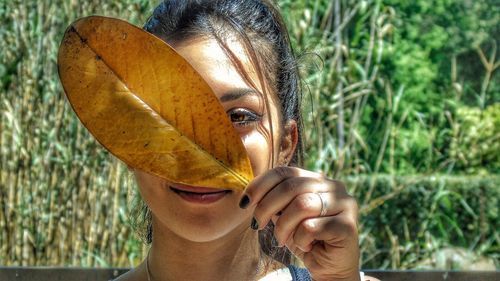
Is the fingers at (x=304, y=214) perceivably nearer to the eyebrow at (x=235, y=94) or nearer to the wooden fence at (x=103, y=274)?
the eyebrow at (x=235, y=94)

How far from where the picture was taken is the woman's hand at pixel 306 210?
100cm

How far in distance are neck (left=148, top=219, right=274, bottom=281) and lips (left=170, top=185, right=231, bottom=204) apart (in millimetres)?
259

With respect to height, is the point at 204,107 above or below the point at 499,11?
above

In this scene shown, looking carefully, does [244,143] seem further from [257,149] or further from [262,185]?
[262,185]

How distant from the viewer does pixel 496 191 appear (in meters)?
6.08

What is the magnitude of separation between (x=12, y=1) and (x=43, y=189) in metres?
0.78

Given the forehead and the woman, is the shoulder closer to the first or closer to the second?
the woman

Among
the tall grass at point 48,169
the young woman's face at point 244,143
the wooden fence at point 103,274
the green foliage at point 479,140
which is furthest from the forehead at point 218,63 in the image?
the green foliage at point 479,140

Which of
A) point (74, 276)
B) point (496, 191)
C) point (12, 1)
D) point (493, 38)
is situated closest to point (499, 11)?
point (493, 38)

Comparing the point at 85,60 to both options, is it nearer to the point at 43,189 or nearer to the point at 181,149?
the point at 181,149

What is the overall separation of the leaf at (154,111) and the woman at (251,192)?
2.6 inches

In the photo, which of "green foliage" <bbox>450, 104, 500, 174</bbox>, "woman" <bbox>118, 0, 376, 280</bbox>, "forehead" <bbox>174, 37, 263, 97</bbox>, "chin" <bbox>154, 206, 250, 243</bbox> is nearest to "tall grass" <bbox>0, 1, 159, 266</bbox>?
"woman" <bbox>118, 0, 376, 280</bbox>

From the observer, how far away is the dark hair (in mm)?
1446

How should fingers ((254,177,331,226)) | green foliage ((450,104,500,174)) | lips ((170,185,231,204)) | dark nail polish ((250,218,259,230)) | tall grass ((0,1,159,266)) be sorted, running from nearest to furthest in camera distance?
fingers ((254,177,331,226)) → lips ((170,185,231,204)) → dark nail polish ((250,218,259,230)) → tall grass ((0,1,159,266)) → green foliage ((450,104,500,174))
